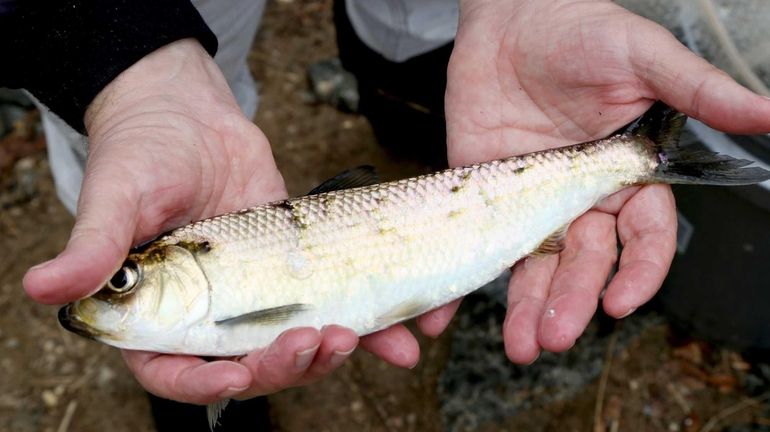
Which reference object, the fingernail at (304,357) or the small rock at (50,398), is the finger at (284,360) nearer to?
the fingernail at (304,357)

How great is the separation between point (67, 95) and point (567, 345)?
1.70m

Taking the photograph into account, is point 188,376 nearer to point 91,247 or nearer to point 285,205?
point 91,247

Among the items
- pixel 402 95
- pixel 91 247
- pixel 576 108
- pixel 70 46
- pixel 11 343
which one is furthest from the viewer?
pixel 402 95

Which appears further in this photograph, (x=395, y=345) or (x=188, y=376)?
(x=395, y=345)

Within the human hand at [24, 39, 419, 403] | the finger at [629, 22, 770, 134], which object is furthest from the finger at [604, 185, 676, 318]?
the human hand at [24, 39, 419, 403]

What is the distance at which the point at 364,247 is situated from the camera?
7.23 ft

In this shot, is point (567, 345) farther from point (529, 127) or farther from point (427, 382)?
point (427, 382)

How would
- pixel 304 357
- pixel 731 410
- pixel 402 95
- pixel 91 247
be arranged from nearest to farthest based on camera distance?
pixel 91 247
pixel 304 357
pixel 731 410
pixel 402 95

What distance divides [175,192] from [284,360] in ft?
2.04

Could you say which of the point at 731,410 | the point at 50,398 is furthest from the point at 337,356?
the point at 731,410

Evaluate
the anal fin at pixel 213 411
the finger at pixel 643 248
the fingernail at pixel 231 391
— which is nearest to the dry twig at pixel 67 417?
the anal fin at pixel 213 411

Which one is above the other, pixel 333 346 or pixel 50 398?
pixel 333 346

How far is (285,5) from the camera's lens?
5.16 m

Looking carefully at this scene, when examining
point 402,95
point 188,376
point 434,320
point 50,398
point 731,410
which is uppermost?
point 188,376
